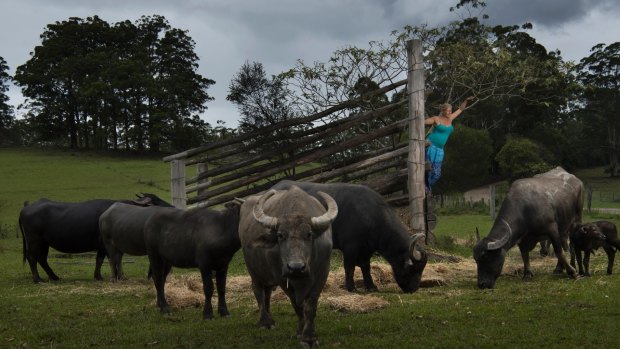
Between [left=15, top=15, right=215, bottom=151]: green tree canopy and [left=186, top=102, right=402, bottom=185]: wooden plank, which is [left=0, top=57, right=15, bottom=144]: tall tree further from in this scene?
[left=186, top=102, right=402, bottom=185]: wooden plank

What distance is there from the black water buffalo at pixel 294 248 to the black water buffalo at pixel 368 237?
10.4ft

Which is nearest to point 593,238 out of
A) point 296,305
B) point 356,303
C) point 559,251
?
point 559,251

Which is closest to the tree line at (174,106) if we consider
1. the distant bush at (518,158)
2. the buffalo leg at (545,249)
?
the distant bush at (518,158)

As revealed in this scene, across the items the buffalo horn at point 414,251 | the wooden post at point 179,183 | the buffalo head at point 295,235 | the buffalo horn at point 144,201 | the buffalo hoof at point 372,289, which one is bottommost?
the buffalo hoof at point 372,289

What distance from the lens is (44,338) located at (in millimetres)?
7629

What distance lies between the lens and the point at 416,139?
541 inches

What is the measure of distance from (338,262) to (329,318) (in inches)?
249

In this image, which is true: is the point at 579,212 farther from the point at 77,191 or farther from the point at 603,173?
the point at 603,173

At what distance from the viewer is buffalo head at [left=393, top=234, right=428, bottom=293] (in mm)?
10188

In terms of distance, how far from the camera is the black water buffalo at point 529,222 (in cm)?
1062

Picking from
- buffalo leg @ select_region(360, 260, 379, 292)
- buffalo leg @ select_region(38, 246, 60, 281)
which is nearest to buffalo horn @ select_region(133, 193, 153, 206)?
buffalo leg @ select_region(38, 246, 60, 281)

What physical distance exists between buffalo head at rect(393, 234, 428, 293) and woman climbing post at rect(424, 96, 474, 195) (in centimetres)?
408

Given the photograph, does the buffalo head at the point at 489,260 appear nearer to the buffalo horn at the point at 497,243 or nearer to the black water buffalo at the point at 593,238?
the buffalo horn at the point at 497,243

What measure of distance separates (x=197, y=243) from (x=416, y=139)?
21.2ft
